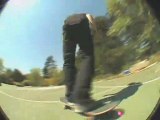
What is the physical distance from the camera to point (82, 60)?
547 cm

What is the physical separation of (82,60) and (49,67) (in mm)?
197

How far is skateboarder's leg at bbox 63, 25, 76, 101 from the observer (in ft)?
17.9

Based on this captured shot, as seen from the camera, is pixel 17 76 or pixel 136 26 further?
pixel 17 76

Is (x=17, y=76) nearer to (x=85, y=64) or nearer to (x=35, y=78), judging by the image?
(x=35, y=78)

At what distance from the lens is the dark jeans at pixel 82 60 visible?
5449 mm

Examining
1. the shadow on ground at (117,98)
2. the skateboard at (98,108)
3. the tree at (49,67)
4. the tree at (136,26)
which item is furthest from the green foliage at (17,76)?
the tree at (136,26)

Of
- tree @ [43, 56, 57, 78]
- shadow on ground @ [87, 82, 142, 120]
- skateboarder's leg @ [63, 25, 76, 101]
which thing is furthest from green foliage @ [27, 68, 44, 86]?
shadow on ground @ [87, 82, 142, 120]

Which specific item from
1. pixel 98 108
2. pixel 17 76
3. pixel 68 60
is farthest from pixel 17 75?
pixel 98 108

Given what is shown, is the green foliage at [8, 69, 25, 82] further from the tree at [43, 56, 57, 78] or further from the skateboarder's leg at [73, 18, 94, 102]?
the skateboarder's leg at [73, 18, 94, 102]

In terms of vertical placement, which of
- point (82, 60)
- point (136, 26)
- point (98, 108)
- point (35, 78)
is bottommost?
point (98, 108)

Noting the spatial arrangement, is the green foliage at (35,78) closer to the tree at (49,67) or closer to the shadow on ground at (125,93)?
the tree at (49,67)

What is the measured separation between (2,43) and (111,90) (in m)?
0.69

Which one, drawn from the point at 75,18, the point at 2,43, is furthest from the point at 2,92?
the point at 75,18

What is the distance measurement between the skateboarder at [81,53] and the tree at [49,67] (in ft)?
0.21
